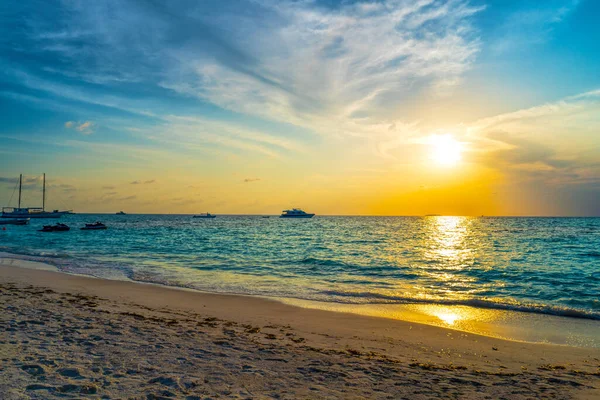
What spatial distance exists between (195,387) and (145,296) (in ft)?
34.4

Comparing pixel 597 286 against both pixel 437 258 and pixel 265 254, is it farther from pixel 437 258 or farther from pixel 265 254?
pixel 265 254

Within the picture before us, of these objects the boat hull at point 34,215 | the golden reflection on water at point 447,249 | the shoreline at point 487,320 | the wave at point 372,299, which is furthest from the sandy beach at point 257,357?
the boat hull at point 34,215

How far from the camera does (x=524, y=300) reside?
52.2ft

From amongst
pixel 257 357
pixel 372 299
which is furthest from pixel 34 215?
pixel 257 357

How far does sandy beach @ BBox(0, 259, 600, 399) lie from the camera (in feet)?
19.7

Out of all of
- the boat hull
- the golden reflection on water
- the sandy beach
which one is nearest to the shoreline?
the sandy beach

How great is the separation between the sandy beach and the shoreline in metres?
0.81

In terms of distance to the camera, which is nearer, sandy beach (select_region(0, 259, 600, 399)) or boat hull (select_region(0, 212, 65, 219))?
sandy beach (select_region(0, 259, 600, 399))

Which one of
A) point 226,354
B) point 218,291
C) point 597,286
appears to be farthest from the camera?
point 597,286

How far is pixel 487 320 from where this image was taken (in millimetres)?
12734

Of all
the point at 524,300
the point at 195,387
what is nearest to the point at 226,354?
the point at 195,387

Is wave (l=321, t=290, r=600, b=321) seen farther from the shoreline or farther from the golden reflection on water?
the golden reflection on water

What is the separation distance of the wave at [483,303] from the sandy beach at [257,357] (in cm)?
371

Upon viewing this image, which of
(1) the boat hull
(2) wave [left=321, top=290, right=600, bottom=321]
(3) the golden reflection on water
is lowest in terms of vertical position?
(1) the boat hull
